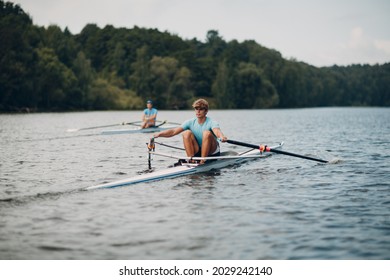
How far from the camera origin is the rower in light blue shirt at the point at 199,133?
12.5 meters

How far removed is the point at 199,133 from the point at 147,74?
3991 inches

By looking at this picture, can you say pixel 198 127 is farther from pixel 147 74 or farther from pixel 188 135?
pixel 147 74

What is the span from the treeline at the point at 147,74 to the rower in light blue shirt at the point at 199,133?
54111 mm

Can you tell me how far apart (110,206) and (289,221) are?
3.48 metres

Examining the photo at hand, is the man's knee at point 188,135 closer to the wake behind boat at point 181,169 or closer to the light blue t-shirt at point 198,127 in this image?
the light blue t-shirt at point 198,127

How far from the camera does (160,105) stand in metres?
113

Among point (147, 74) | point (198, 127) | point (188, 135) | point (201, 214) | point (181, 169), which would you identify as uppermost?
point (147, 74)

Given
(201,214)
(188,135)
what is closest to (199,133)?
(188,135)

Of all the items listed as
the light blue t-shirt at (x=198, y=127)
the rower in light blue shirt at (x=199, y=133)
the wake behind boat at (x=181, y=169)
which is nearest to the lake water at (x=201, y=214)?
the wake behind boat at (x=181, y=169)

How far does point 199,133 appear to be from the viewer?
1287 cm

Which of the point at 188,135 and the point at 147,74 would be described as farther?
the point at 147,74

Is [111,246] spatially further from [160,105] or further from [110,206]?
[160,105]

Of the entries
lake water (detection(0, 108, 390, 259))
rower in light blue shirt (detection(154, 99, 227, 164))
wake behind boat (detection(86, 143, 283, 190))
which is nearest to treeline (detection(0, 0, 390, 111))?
wake behind boat (detection(86, 143, 283, 190))
